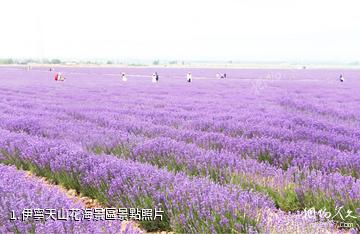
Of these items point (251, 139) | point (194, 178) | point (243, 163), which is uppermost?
point (194, 178)

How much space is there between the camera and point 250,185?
143 inches

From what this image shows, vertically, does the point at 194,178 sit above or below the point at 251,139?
above

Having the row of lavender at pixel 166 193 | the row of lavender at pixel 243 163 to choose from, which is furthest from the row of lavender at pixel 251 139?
the row of lavender at pixel 166 193

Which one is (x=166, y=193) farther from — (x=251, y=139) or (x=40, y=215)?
(x=251, y=139)

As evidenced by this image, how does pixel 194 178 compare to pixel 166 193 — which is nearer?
pixel 166 193

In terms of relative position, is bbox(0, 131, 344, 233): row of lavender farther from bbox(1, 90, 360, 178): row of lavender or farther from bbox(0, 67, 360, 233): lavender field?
bbox(1, 90, 360, 178): row of lavender

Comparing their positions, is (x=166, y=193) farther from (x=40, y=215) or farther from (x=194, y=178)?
(x=40, y=215)

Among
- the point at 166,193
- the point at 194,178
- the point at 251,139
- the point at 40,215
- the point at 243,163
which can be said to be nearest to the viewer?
the point at 40,215

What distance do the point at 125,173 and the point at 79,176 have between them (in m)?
0.71

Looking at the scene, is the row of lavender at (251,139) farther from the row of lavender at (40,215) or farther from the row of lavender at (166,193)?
A: the row of lavender at (40,215)

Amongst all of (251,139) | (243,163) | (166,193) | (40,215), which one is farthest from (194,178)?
(251,139)

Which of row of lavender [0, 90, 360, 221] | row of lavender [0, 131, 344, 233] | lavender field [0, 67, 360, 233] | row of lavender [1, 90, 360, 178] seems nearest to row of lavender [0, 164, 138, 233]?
lavender field [0, 67, 360, 233]

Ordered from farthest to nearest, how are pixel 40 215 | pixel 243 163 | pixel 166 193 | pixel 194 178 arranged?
pixel 243 163 < pixel 194 178 < pixel 166 193 < pixel 40 215

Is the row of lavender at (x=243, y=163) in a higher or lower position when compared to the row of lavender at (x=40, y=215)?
lower
